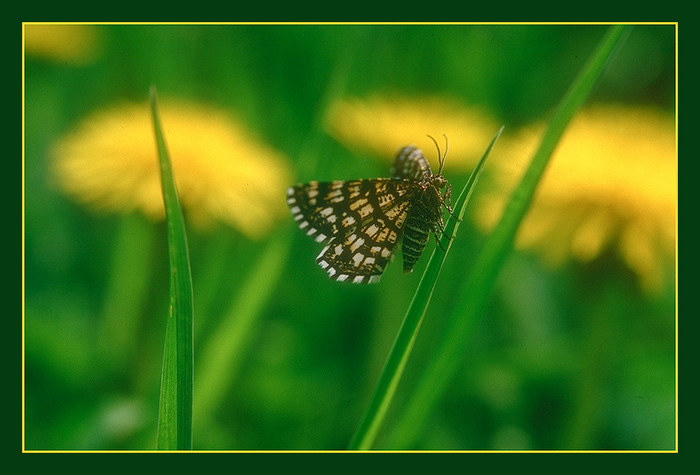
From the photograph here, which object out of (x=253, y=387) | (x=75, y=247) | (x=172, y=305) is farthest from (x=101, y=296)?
(x=172, y=305)

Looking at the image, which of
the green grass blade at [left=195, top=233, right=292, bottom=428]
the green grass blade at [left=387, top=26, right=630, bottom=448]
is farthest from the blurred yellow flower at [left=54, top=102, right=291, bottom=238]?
the green grass blade at [left=387, top=26, right=630, bottom=448]

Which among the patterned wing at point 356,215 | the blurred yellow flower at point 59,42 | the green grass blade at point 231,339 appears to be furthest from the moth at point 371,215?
the blurred yellow flower at point 59,42

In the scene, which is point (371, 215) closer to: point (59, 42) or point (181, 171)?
point (181, 171)

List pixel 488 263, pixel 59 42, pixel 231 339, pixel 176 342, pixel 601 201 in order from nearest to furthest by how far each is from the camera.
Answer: pixel 176 342 → pixel 488 263 → pixel 231 339 → pixel 601 201 → pixel 59 42

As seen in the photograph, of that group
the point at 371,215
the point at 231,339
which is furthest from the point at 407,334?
the point at 231,339

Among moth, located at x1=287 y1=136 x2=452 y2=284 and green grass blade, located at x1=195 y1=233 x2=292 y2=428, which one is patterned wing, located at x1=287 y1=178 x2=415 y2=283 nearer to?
moth, located at x1=287 y1=136 x2=452 y2=284

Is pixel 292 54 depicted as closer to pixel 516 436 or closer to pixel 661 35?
pixel 661 35

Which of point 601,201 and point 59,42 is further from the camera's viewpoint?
point 59,42
